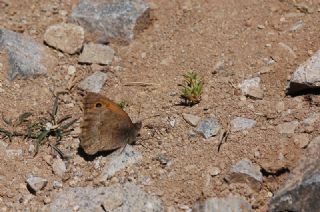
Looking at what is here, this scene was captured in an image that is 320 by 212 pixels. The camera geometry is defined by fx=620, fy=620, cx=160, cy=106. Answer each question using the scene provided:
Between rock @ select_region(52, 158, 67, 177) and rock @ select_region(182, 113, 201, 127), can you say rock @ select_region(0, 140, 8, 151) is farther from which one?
rock @ select_region(182, 113, 201, 127)

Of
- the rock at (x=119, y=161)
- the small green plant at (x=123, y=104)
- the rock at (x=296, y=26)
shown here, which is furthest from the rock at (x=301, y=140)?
the small green plant at (x=123, y=104)

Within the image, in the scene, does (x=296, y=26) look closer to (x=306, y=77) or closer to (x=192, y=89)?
(x=306, y=77)

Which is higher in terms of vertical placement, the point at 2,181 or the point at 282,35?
the point at 282,35

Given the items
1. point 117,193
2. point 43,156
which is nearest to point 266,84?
point 117,193

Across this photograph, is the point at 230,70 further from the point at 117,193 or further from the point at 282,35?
the point at 117,193

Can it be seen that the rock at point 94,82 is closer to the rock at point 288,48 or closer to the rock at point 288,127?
the rock at point 288,48

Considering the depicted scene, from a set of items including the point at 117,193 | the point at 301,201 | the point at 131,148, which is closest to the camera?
the point at 301,201
